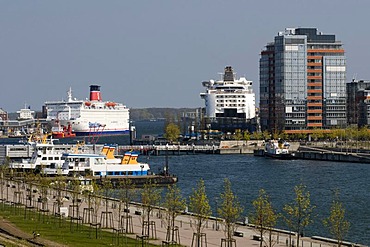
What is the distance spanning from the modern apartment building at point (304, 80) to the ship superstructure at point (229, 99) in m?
24.4

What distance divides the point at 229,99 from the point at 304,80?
3233 centimetres

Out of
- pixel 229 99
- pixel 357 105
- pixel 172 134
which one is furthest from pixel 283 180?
pixel 229 99

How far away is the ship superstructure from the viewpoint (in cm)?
18025

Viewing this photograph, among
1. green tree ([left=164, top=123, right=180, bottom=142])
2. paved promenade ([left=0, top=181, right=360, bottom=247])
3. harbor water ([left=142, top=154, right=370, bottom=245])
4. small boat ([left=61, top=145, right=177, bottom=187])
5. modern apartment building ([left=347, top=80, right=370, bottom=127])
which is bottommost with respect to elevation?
harbor water ([left=142, top=154, right=370, bottom=245])

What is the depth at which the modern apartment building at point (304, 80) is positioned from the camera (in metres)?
150

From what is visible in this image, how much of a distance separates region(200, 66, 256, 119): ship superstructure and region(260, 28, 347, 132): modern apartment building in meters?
24.4

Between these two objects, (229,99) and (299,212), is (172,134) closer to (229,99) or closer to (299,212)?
(229,99)

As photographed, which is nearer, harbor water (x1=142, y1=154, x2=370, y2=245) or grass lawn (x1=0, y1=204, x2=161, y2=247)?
grass lawn (x1=0, y1=204, x2=161, y2=247)

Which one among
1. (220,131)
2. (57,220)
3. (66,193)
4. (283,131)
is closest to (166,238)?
(57,220)

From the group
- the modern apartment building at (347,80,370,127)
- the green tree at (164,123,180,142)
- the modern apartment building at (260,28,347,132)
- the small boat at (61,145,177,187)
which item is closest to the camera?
the small boat at (61,145,177,187)

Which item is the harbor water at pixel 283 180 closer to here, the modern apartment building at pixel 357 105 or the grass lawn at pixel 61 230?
the grass lawn at pixel 61 230

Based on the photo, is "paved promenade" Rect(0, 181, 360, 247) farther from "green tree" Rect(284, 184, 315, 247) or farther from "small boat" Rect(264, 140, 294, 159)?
"small boat" Rect(264, 140, 294, 159)

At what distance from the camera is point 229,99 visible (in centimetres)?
18212

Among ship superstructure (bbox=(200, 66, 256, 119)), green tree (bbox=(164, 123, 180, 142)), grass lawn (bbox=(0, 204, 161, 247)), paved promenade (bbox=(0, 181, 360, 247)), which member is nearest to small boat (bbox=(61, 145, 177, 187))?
paved promenade (bbox=(0, 181, 360, 247))
